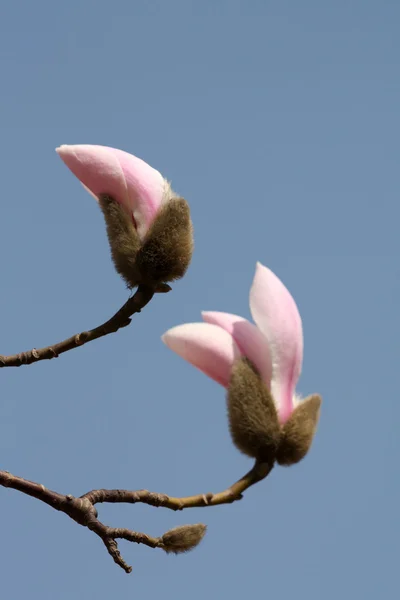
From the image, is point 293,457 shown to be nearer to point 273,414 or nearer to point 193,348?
point 273,414

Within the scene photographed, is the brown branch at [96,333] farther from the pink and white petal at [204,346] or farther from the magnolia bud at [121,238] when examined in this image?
the pink and white petal at [204,346]

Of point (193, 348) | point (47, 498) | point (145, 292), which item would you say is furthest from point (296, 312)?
point (47, 498)

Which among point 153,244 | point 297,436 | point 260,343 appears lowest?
point 297,436

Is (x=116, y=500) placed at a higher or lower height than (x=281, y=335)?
lower

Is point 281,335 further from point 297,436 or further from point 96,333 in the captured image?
point 96,333

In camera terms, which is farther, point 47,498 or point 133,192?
point 133,192

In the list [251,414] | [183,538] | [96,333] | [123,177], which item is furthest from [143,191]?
[183,538]

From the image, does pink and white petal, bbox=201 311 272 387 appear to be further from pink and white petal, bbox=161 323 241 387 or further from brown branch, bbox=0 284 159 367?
brown branch, bbox=0 284 159 367
